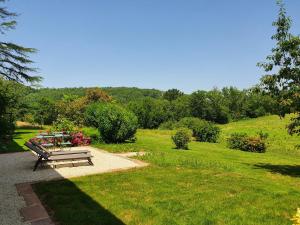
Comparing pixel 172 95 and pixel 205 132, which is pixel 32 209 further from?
pixel 172 95

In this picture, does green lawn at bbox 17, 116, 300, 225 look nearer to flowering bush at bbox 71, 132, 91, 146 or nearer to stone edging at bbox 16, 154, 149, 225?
stone edging at bbox 16, 154, 149, 225

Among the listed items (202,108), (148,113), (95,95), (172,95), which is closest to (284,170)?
(95,95)

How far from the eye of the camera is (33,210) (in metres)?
6.53

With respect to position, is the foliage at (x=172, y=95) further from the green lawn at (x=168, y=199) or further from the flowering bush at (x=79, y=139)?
the green lawn at (x=168, y=199)

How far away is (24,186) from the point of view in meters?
8.62

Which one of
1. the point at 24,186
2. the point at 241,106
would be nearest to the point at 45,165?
the point at 24,186

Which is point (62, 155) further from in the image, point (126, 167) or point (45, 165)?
point (126, 167)

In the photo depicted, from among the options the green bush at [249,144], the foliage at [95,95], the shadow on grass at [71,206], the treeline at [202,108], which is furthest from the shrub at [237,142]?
the treeline at [202,108]

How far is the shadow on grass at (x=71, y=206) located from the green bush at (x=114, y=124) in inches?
422

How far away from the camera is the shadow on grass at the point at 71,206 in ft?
19.6

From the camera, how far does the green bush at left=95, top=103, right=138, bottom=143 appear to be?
1950cm

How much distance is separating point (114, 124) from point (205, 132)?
14309 mm

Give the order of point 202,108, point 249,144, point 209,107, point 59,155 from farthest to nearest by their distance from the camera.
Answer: point 202,108
point 209,107
point 249,144
point 59,155

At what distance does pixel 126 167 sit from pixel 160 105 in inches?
2754
